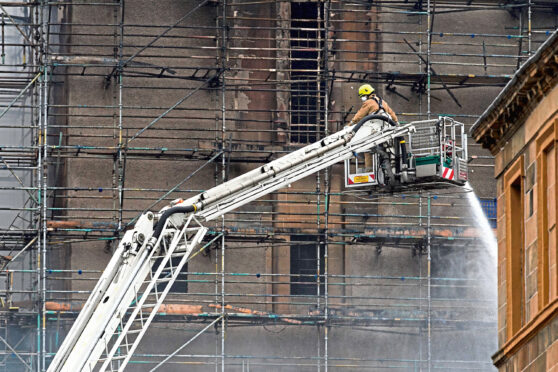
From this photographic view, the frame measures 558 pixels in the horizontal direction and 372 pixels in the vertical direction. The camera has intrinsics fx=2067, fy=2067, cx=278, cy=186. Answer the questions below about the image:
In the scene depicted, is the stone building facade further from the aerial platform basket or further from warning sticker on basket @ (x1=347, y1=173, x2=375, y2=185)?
warning sticker on basket @ (x1=347, y1=173, x2=375, y2=185)

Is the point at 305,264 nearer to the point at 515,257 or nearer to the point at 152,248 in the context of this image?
the point at 152,248

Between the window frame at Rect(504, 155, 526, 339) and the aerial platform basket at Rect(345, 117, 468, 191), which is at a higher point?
the aerial platform basket at Rect(345, 117, 468, 191)

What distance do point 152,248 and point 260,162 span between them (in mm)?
14539

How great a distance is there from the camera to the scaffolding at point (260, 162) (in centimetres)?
5831

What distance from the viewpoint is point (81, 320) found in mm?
44688

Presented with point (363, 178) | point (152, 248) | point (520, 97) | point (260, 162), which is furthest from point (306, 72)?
point (520, 97)

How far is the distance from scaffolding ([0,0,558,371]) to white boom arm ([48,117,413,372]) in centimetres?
942

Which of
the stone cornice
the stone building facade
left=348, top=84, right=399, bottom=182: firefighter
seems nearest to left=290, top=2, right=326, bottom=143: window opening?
left=348, top=84, right=399, bottom=182: firefighter

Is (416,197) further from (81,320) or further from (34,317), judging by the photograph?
(81,320)

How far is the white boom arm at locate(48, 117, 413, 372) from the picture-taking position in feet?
146

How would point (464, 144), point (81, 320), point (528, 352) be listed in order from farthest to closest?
point (464, 144) → point (81, 320) → point (528, 352)

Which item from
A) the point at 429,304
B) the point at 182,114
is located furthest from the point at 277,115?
the point at 429,304

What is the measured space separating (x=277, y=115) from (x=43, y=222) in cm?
810

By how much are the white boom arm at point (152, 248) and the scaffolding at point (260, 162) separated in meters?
9.42
